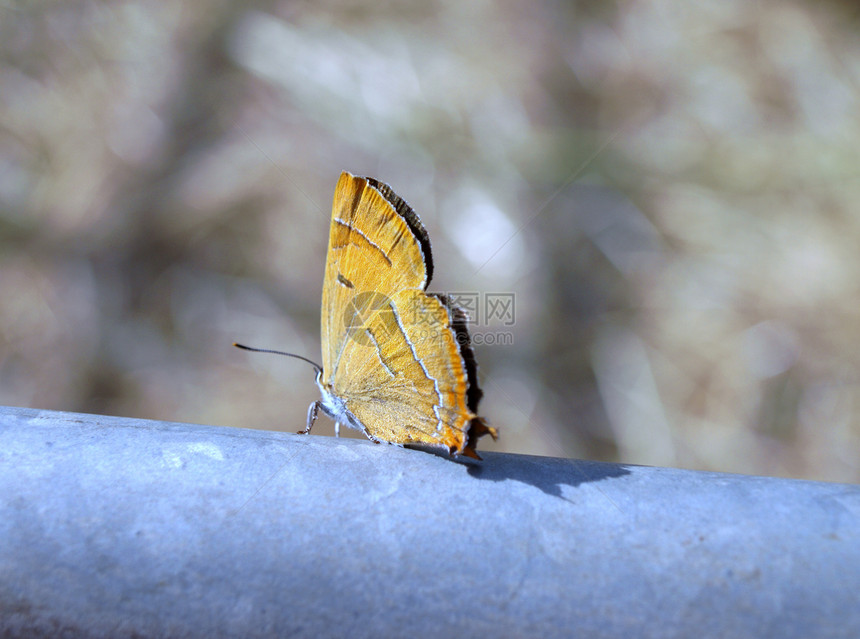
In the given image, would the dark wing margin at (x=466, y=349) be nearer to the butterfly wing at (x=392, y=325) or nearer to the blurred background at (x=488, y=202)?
the butterfly wing at (x=392, y=325)

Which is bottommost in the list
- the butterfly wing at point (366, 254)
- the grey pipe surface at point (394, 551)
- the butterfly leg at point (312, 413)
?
the butterfly leg at point (312, 413)

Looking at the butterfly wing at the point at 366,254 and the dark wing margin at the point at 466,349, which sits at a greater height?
the butterfly wing at the point at 366,254

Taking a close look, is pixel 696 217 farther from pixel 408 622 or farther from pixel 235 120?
pixel 408 622

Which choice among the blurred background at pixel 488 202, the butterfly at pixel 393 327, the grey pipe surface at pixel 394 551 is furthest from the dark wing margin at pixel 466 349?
the blurred background at pixel 488 202

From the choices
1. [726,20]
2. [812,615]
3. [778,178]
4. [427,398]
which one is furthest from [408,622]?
[726,20]

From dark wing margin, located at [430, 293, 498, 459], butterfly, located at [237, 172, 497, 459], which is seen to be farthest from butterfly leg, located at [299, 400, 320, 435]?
dark wing margin, located at [430, 293, 498, 459]

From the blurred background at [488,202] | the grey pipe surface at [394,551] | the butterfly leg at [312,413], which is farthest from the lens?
the blurred background at [488,202]
